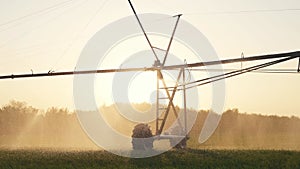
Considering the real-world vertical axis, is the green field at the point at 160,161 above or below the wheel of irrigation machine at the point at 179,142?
below

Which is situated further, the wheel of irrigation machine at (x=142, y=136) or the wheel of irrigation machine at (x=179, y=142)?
the wheel of irrigation machine at (x=179, y=142)

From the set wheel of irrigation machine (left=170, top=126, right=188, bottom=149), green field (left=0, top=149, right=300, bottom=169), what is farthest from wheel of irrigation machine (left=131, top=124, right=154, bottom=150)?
green field (left=0, top=149, right=300, bottom=169)

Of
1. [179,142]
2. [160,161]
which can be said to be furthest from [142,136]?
[160,161]

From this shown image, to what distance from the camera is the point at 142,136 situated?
29.8 m

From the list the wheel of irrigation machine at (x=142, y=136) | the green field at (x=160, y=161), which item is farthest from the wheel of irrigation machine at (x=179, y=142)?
the green field at (x=160, y=161)

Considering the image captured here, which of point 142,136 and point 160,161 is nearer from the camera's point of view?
point 160,161

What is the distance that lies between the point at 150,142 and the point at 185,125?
2606mm

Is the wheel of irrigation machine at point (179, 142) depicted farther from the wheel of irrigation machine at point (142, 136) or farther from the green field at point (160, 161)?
the green field at point (160, 161)

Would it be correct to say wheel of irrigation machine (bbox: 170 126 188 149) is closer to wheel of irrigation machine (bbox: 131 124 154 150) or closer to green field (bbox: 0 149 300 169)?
wheel of irrigation machine (bbox: 131 124 154 150)

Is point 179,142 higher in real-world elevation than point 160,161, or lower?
higher

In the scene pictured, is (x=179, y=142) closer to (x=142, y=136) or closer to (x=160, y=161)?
(x=142, y=136)

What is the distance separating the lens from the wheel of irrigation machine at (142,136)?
97.0 ft

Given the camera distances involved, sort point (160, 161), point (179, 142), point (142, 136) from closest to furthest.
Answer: point (160, 161)
point (142, 136)
point (179, 142)

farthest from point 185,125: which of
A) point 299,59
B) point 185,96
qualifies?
point 299,59
